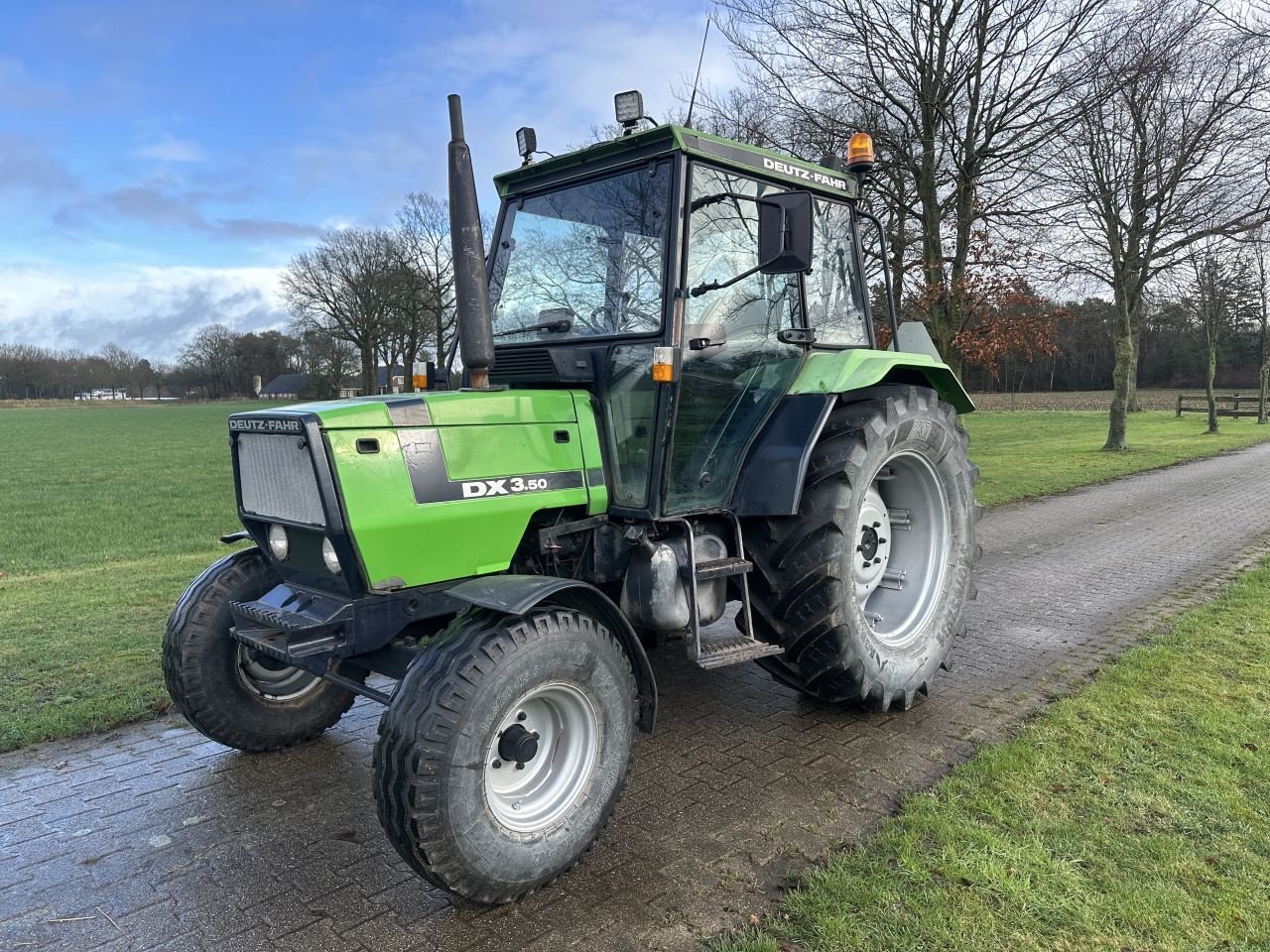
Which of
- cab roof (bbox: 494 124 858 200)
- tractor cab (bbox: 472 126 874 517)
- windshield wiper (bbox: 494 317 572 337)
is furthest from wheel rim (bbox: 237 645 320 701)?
cab roof (bbox: 494 124 858 200)

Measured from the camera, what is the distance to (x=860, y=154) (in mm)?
4371

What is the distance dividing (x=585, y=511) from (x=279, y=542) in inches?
46.0

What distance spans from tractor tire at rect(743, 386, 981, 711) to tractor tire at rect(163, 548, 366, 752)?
2.11m

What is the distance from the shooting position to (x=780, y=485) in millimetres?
3678

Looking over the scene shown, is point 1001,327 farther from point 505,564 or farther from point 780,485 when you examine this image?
point 505,564

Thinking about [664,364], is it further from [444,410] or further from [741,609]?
[741,609]

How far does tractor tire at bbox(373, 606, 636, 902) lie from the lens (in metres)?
2.50

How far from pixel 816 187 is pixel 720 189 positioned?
83 cm

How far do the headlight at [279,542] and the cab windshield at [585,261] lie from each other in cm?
134

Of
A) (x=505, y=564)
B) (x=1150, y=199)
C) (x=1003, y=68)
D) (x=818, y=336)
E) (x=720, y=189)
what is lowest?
(x=505, y=564)

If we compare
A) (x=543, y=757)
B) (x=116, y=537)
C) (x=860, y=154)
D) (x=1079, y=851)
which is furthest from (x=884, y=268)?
(x=116, y=537)

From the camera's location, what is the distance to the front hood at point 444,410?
9.21ft

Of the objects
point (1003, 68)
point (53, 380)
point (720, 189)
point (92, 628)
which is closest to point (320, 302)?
point (1003, 68)

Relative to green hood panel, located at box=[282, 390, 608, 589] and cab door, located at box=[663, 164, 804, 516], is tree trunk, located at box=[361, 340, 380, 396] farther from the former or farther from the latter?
green hood panel, located at box=[282, 390, 608, 589]
